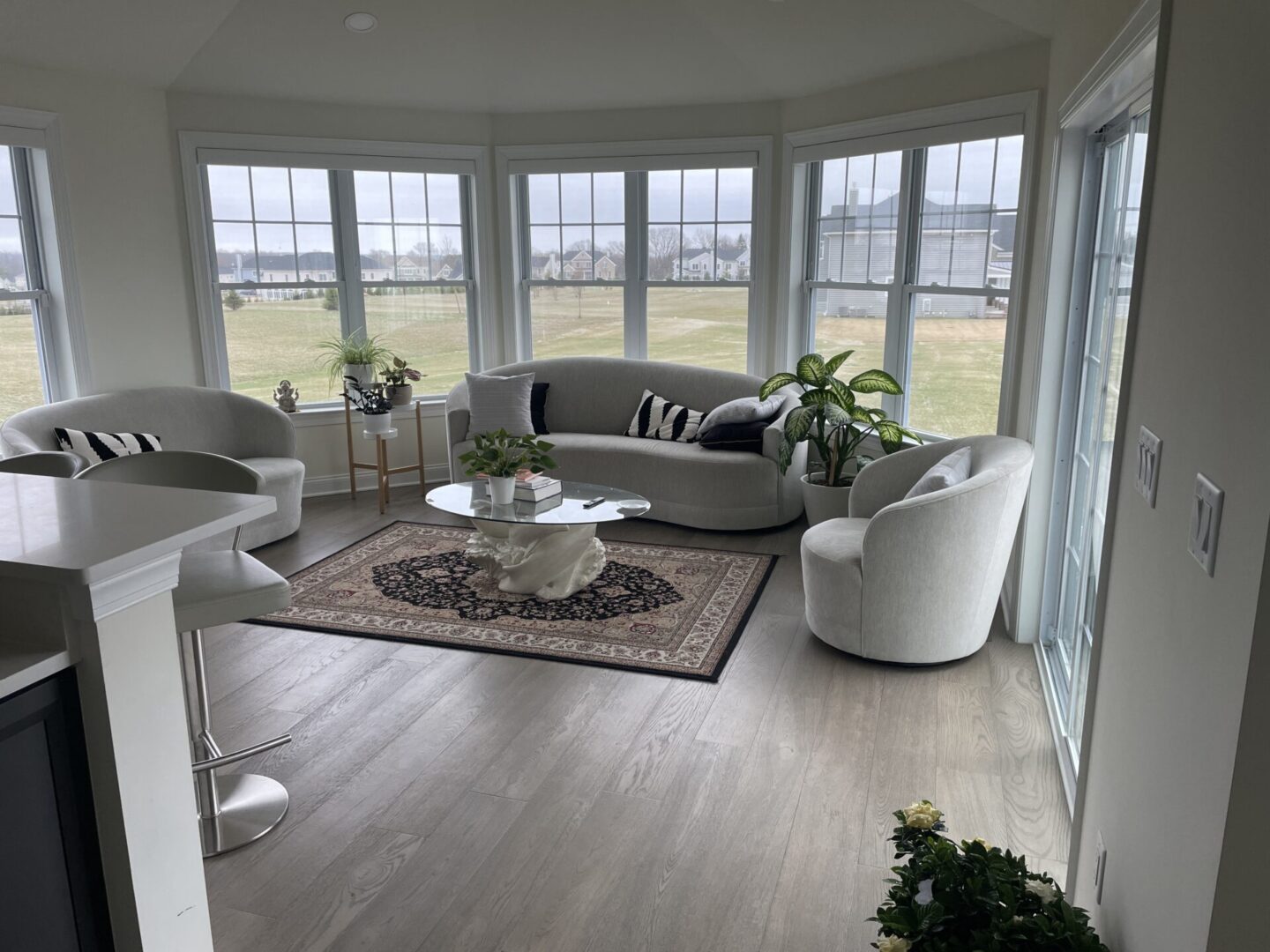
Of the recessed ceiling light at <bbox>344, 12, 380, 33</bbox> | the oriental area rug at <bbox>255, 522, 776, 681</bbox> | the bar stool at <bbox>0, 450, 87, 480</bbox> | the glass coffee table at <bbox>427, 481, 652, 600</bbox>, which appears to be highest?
the recessed ceiling light at <bbox>344, 12, 380, 33</bbox>

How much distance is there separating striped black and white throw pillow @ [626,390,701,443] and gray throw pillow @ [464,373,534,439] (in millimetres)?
694

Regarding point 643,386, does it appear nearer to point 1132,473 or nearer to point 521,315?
point 521,315

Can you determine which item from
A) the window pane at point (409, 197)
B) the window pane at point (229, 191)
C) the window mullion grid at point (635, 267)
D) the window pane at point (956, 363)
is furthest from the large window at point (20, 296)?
the window pane at point (956, 363)

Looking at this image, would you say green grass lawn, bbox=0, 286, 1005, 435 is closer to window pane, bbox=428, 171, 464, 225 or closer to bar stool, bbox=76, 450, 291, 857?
window pane, bbox=428, 171, 464, 225

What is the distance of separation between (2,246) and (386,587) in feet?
9.18

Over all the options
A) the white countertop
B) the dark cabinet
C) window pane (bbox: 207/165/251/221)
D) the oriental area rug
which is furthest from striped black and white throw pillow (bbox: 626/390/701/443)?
the dark cabinet

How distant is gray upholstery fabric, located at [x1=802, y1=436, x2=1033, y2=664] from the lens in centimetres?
347

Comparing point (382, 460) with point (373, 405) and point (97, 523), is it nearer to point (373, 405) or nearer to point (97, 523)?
point (373, 405)

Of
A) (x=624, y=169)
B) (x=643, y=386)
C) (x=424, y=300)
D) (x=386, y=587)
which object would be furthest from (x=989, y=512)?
(x=424, y=300)

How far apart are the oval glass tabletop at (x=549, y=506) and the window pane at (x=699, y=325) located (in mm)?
2019

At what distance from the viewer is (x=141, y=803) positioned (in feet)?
5.67

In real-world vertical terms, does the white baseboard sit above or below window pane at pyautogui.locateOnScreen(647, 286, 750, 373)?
below

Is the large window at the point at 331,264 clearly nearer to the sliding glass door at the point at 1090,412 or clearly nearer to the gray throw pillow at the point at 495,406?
the gray throw pillow at the point at 495,406

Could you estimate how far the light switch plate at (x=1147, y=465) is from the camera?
169 centimetres
